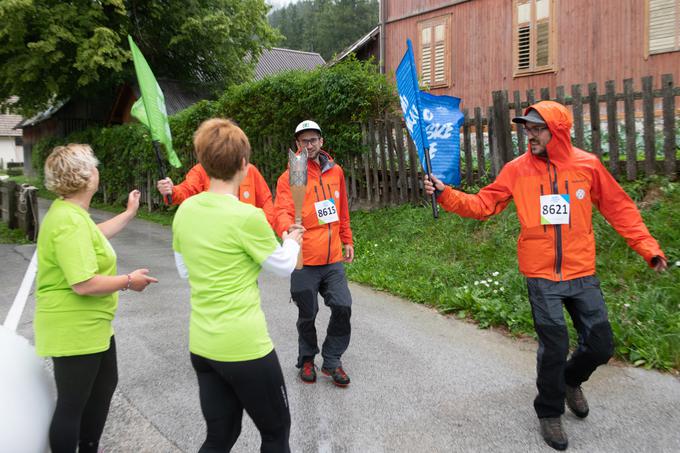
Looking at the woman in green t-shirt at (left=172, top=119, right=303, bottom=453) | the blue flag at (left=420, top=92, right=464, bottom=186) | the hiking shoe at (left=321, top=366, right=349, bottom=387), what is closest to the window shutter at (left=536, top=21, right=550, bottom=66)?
the blue flag at (left=420, top=92, right=464, bottom=186)

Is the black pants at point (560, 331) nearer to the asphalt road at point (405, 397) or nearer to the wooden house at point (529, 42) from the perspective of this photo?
the asphalt road at point (405, 397)

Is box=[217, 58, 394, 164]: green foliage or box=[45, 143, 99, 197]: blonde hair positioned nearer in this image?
box=[45, 143, 99, 197]: blonde hair

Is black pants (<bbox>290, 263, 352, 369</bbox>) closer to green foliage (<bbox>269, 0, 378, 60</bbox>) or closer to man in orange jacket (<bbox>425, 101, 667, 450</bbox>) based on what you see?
man in orange jacket (<bbox>425, 101, 667, 450</bbox>)

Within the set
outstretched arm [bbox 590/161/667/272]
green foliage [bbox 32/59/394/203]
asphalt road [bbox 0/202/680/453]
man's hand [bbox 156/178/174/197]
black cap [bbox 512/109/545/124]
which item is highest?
green foliage [bbox 32/59/394/203]

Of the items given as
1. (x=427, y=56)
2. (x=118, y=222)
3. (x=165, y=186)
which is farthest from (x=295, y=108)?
(x=118, y=222)

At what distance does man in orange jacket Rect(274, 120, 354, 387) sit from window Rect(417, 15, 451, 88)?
11974mm

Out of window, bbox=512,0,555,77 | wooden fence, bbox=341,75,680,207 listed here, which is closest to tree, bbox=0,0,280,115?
window, bbox=512,0,555,77

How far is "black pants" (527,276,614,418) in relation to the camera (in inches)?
126

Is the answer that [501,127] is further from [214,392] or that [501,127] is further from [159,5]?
[159,5]

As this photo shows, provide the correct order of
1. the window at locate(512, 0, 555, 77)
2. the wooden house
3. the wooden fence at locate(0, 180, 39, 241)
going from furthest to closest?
the window at locate(512, 0, 555, 77) < the wooden house < the wooden fence at locate(0, 180, 39, 241)

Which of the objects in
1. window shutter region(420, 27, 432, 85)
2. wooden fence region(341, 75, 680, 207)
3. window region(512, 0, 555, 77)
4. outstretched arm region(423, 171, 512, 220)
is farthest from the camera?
window shutter region(420, 27, 432, 85)

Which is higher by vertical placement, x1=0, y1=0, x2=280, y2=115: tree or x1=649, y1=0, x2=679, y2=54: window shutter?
x1=0, y1=0, x2=280, y2=115: tree

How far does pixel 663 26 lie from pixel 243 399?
12.5 meters

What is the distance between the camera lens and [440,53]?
15648mm
